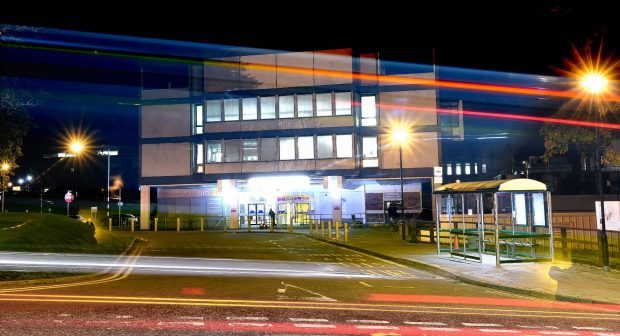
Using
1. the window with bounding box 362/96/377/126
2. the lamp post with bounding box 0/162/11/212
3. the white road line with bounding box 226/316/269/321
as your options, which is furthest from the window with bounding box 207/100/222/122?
the white road line with bounding box 226/316/269/321

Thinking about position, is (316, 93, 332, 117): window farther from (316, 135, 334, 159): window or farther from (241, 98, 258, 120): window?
(241, 98, 258, 120): window

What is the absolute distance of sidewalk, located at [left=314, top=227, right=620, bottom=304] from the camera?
11734mm

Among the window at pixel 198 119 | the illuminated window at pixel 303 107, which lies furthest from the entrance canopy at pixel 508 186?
the window at pixel 198 119

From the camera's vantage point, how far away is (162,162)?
4966 cm

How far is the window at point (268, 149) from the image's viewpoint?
152 feet

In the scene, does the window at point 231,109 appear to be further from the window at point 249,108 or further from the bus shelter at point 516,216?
the bus shelter at point 516,216

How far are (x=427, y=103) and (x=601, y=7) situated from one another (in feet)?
94.8

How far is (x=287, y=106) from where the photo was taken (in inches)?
1832

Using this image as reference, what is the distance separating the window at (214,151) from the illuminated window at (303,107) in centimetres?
763

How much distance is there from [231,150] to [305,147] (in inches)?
255

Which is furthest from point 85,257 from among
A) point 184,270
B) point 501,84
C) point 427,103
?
point 501,84

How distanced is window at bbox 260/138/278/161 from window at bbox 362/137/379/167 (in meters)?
7.67

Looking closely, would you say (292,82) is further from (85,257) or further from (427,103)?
(85,257)

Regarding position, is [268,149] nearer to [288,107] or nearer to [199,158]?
[288,107]
